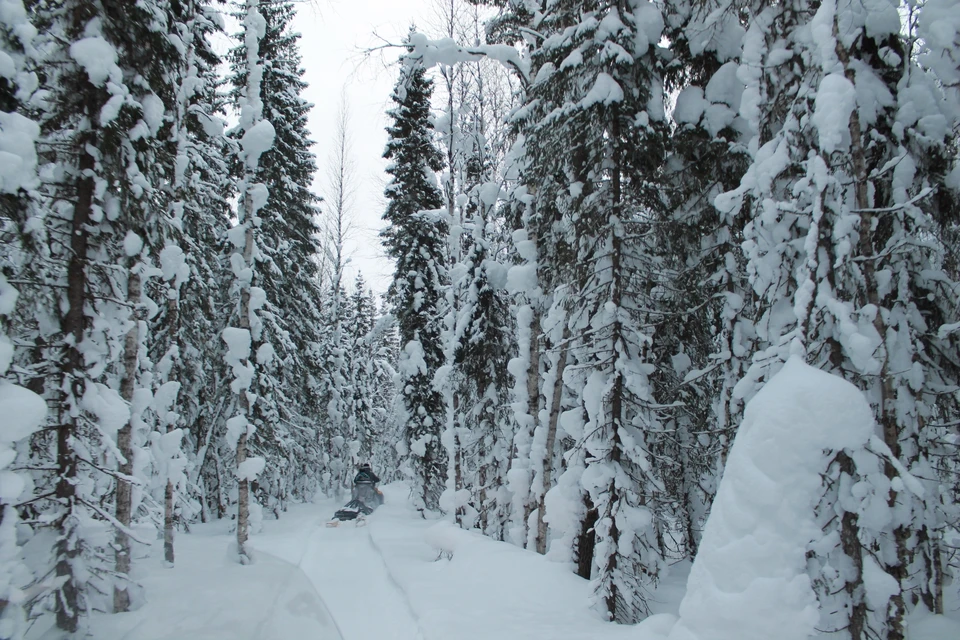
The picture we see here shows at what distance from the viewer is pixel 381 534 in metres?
16.3

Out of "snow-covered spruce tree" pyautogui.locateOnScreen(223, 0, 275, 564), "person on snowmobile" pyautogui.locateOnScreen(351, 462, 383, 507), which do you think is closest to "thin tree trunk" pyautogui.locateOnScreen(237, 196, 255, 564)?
"snow-covered spruce tree" pyautogui.locateOnScreen(223, 0, 275, 564)

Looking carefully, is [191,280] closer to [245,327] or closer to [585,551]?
[245,327]

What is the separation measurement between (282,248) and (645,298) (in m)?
13.4

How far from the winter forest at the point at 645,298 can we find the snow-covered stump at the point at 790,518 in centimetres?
2

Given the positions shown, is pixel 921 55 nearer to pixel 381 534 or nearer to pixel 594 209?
pixel 594 209

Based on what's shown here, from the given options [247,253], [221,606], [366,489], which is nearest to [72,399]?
[221,606]

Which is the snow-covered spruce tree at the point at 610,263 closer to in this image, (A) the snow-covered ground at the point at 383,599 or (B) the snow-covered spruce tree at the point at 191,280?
(A) the snow-covered ground at the point at 383,599

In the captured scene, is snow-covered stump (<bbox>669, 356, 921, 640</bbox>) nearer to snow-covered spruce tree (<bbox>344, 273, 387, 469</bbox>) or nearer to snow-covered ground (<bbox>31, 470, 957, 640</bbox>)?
snow-covered ground (<bbox>31, 470, 957, 640</bbox>)

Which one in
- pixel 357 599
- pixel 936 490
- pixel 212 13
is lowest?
pixel 357 599

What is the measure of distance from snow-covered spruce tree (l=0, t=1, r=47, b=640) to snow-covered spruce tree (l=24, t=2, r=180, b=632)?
105 centimetres

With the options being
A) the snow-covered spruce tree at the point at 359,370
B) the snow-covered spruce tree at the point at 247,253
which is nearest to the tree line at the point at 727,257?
the snow-covered spruce tree at the point at 247,253

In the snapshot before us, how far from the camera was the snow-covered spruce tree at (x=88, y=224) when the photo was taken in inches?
241

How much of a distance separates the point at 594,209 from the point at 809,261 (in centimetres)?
306

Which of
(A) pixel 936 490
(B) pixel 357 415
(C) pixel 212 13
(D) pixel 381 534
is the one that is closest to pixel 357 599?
(D) pixel 381 534
